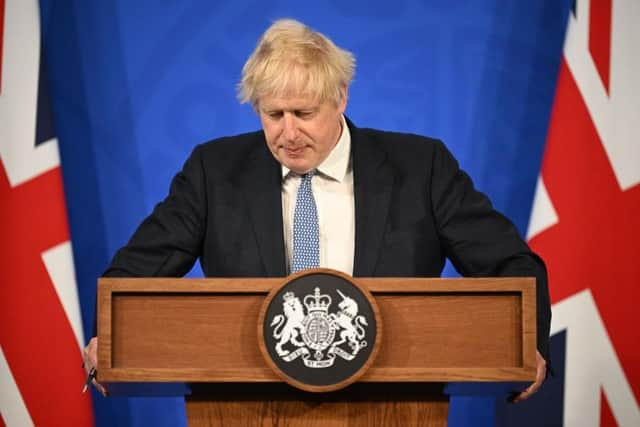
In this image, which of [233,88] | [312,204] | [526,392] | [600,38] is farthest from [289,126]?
[600,38]

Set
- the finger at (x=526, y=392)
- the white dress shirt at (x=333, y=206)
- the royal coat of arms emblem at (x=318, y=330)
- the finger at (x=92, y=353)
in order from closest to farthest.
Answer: the royal coat of arms emblem at (x=318, y=330)
the finger at (x=526, y=392)
the finger at (x=92, y=353)
the white dress shirt at (x=333, y=206)

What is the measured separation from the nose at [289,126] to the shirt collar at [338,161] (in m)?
0.16

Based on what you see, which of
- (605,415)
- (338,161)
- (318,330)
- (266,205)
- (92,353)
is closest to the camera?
(318,330)

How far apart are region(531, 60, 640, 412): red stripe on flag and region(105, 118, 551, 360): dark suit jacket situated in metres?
A: 0.88

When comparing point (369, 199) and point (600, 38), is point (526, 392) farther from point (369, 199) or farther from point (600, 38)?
point (600, 38)

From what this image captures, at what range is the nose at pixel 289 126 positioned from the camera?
1918mm

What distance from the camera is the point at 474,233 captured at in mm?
2002

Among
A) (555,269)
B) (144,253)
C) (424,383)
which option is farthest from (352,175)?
(555,269)

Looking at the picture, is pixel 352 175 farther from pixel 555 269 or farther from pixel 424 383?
pixel 555 269

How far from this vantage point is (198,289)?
143 centimetres

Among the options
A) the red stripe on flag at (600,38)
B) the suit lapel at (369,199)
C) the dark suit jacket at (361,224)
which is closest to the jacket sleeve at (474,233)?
the dark suit jacket at (361,224)

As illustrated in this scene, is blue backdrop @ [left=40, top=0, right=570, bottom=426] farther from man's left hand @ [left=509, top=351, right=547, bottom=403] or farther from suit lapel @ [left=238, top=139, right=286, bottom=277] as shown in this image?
man's left hand @ [left=509, top=351, right=547, bottom=403]

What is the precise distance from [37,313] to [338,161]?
125 cm

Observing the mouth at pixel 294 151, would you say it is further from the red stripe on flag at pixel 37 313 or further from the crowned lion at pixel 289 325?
the red stripe on flag at pixel 37 313
